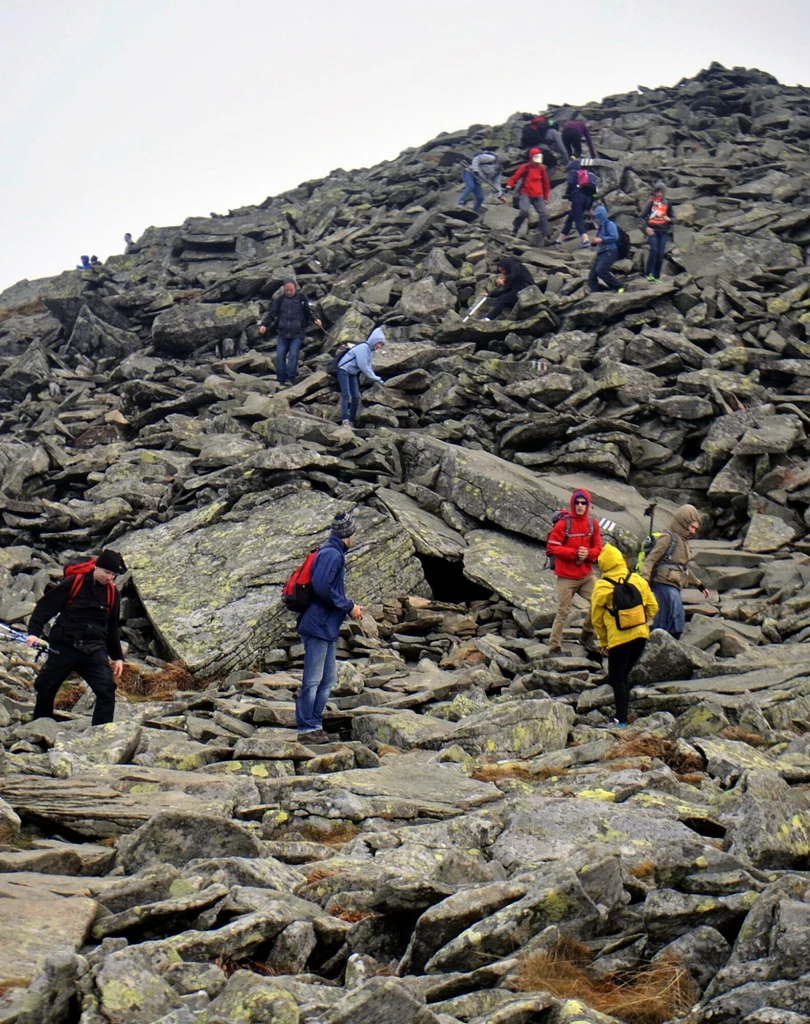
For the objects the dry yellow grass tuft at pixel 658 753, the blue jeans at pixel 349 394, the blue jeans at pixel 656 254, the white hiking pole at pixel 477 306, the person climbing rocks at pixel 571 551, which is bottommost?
the dry yellow grass tuft at pixel 658 753

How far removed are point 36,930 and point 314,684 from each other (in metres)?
7.58

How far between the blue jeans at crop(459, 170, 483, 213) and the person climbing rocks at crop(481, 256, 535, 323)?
39.2 feet

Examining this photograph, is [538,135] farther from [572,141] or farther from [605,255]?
[605,255]

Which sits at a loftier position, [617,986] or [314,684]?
[617,986]

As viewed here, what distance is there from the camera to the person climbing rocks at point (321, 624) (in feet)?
43.8

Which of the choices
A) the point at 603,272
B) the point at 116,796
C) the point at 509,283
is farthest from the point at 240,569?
the point at 603,272

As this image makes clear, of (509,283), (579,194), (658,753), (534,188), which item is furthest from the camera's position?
(534,188)

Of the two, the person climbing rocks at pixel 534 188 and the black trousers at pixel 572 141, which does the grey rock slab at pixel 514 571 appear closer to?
the person climbing rocks at pixel 534 188

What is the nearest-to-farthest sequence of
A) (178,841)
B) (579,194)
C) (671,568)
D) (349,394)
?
1. (178,841)
2. (671,568)
3. (349,394)
4. (579,194)

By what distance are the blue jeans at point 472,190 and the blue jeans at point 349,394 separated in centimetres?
2025

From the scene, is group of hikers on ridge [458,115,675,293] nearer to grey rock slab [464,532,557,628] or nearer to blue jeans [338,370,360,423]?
blue jeans [338,370,360,423]

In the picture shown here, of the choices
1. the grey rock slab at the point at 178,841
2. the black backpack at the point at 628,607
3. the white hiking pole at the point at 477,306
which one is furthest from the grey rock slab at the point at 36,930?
the white hiking pole at the point at 477,306

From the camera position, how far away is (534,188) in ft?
130

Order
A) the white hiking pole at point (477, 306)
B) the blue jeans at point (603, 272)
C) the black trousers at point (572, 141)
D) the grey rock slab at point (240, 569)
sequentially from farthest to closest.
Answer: the black trousers at point (572, 141) → the blue jeans at point (603, 272) → the white hiking pole at point (477, 306) → the grey rock slab at point (240, 569)
